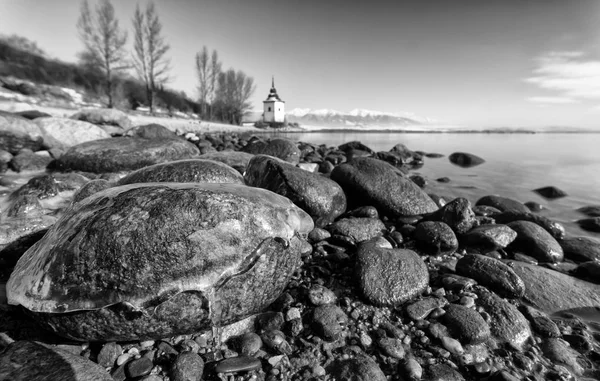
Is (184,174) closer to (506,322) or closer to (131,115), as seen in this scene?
(506,322)

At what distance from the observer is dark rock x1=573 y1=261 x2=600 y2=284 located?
3.66 m

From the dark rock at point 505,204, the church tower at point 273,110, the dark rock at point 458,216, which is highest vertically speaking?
the church tower at point 273,110

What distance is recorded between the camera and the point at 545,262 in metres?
4.18

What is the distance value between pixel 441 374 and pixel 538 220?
516 centimetres

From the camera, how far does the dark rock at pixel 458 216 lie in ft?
15.5

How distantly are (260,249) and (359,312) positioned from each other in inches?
51.3

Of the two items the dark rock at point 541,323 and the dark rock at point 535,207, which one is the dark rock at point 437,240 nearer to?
the dark rock at point 541,323

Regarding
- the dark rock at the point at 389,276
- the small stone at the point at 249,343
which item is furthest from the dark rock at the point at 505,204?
the small stone at the point at 249,343

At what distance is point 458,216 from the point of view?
4777 mm

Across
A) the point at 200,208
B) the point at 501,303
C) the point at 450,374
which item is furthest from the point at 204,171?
the point at 501,303

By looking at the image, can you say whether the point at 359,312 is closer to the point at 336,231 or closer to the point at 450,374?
the point at 450,374

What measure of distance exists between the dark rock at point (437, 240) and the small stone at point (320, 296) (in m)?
2.08

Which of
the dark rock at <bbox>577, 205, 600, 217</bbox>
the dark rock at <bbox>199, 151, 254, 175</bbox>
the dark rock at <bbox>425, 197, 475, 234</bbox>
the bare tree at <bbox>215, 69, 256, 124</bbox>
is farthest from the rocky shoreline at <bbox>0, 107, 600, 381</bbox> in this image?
the bare tree at <bbox>215, 69, 256, 124</bbox>

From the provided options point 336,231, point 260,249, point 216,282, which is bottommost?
point 336,231
